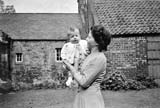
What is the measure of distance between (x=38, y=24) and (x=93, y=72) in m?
23.8

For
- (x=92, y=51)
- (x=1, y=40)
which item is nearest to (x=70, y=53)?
(x=92, y=51)

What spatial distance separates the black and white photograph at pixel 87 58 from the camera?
2.98 metres

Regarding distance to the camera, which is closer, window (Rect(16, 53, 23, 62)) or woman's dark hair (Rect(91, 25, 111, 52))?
woman's dark hair (Rect(91, 25, 111, 52))

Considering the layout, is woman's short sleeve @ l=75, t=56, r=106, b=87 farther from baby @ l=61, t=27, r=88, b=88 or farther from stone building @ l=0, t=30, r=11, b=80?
stone building @ l=0, t=30, r=11, b=80

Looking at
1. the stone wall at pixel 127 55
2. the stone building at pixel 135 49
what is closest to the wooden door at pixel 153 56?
the stone building at pixel 135 49

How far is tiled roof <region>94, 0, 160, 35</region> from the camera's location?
16.4m

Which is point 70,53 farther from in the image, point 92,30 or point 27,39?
point 27,39

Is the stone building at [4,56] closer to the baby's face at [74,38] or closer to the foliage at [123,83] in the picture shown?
the foliage at [123,83]

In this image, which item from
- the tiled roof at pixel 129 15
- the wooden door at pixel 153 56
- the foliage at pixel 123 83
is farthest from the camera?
the tiled roof at pixel 129 15

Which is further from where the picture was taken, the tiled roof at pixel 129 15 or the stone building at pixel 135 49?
the tiled roof at pixel 129 15

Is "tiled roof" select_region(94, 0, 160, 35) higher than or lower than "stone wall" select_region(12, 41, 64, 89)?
higher

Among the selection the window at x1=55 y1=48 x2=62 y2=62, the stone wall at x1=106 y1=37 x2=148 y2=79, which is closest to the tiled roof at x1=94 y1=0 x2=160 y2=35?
the stone wall at x1=106 y1=37 x2=148 y2=79

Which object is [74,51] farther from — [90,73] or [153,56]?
[153,56]

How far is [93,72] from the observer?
285 cm
